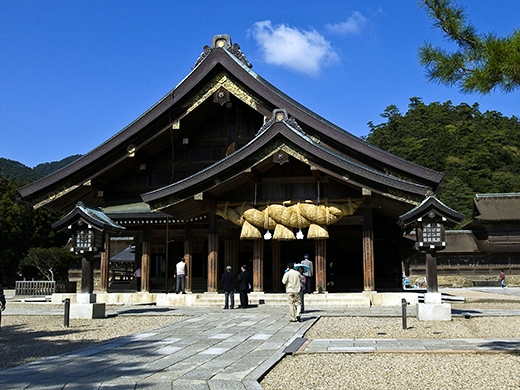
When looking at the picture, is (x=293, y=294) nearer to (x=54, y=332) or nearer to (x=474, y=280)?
(x=54, y=332)

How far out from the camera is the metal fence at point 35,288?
2488 centimetres

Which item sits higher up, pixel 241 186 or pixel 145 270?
pixel 241 186

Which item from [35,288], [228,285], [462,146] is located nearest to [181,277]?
[228,285]

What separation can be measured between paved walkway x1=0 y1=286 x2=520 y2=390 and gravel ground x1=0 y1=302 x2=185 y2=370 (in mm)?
664

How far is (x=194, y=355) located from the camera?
28.5 feet

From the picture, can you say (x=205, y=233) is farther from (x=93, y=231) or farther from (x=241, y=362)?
(x=241, y=362)

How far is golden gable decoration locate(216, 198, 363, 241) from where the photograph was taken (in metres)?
18.1

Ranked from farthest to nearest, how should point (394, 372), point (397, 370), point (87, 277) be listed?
1. point (87, 277)
2. point (397, 370)
3. point (394, 372)

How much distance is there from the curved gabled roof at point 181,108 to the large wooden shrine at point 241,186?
0.04 m

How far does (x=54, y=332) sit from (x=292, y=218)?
8711mm

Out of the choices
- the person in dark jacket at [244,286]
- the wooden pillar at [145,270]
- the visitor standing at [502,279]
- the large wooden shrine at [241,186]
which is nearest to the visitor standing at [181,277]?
the large wooden shrine at [241,186]

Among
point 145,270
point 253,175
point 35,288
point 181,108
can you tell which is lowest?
point 35,288

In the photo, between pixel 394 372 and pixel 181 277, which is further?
pixel 181 277

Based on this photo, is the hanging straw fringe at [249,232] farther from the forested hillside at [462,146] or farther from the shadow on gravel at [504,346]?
the forested hillside at [462,146]
